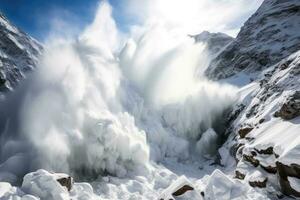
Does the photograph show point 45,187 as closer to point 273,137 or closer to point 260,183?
point 260,183

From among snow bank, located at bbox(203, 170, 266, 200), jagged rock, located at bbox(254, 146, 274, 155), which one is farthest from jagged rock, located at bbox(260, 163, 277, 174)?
snow bank, located at bbox(203, 170, 266, 200)

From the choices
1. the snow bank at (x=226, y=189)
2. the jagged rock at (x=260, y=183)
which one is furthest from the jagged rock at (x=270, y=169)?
the snow bank at (x=226, y=189)

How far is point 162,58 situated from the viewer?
69.9 m

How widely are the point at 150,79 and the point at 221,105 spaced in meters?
19.8

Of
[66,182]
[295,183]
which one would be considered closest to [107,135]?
[66,182]

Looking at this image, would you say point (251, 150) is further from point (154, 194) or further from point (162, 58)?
point (162, 58)

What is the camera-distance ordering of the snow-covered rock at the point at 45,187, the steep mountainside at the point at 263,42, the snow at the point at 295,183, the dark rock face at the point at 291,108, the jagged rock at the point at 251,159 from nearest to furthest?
the snow at the point at 295,183
the snow-covered rock at the point at 45,187
the jagged rock at the point at 251,159
the dark rock face at the point at 291,108
the steep mountainside at the point at 263,42

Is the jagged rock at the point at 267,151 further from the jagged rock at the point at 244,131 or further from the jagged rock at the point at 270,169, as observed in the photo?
the jagged rock at the point at 244,131

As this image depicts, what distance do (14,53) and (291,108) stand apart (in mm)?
69639

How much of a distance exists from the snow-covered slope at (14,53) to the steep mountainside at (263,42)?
40.1 meters

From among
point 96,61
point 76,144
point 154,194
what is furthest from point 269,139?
point 96,61

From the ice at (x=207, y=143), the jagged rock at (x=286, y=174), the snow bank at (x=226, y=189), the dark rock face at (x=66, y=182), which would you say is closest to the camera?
the jagged rock at (x=286, y=174)

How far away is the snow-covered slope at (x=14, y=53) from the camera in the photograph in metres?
69.1

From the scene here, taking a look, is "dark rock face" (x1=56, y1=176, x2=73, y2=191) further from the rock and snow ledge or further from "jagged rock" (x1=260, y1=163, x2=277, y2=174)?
"jagged rock" (x1=260, y1=163, x2=277, y2=174)
